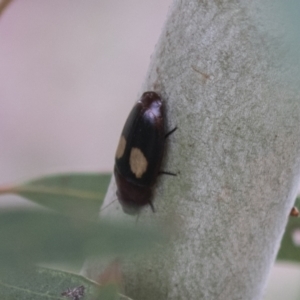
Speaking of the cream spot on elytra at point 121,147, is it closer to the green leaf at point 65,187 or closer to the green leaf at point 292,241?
the green leaf at point 65,187

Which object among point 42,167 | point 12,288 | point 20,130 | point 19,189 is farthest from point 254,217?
point 20,130

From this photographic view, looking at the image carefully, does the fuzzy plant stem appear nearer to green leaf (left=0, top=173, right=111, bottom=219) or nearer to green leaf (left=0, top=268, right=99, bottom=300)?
green leaf (left=0, top=268, right=99, bottom=300)

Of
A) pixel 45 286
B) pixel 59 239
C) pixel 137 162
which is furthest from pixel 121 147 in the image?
pixel 59 239

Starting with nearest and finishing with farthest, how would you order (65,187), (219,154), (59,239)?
(59,239) < (219,154) < (65,187)

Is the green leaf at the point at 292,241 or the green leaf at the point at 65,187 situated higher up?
the green leaf at the point at 292,241

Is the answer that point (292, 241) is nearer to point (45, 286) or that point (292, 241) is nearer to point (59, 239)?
point (45, 286)

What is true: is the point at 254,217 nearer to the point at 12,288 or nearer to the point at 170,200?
the point at 170,200

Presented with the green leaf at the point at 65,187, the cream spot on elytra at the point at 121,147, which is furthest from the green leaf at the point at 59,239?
the green leaf at the point at 65,187

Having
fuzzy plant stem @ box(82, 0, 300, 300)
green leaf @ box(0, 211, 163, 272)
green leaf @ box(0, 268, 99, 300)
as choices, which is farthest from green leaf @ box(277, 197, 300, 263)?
green leaf @ box(0, 211, 163, 272)
